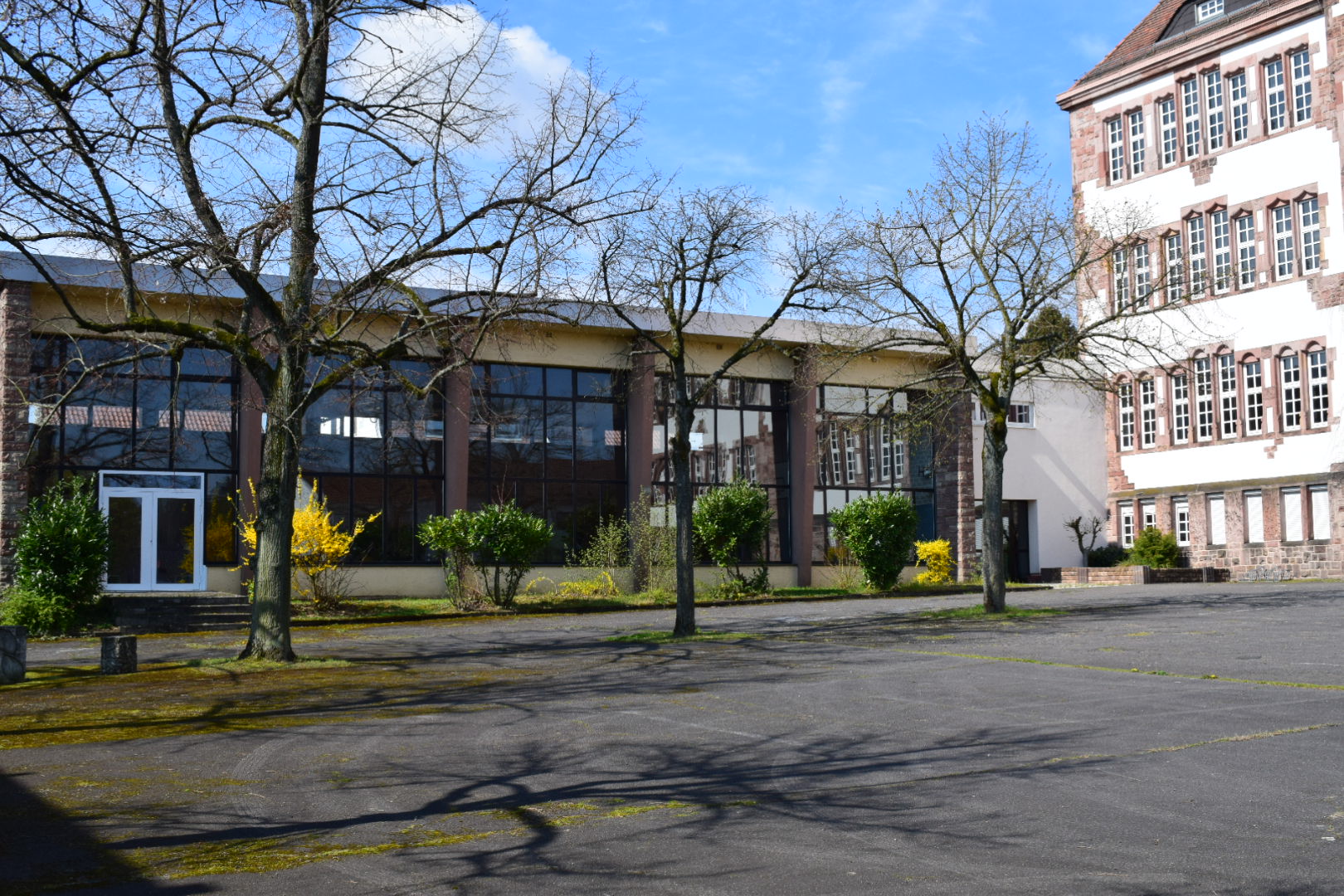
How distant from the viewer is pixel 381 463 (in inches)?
1159

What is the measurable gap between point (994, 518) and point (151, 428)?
57.1 feet

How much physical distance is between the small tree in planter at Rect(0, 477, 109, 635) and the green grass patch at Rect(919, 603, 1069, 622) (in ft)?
48.5

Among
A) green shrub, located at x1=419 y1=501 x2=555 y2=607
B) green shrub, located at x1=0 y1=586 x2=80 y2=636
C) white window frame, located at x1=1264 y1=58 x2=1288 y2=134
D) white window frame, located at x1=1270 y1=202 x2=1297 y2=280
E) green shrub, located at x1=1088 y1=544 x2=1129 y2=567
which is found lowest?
green shrub, located at x1=0 y1=586 x2=80 y2=636

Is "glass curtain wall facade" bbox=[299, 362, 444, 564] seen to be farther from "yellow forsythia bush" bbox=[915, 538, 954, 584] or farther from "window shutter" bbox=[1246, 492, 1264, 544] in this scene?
"window shutter" bbox=[1246, 492, 1264, 544]

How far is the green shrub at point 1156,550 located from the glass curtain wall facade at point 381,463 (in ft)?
70.3

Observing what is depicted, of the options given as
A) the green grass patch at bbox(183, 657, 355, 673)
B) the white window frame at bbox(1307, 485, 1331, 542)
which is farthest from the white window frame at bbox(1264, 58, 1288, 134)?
the green grass patch at bbox(183, 657, 355, 673)

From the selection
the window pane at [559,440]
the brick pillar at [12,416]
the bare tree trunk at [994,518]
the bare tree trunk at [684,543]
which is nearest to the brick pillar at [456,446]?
the window pane at [559,440]

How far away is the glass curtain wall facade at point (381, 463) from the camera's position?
28.8 meters

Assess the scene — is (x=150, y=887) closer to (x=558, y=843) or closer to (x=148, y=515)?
(x=558, y=843)

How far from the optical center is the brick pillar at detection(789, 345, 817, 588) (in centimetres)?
3400

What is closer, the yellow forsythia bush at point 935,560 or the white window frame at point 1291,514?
the yellow forsythia bush at point 935,560

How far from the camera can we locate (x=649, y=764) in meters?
8.19

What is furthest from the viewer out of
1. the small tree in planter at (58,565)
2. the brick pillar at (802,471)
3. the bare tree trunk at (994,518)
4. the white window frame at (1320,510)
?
the white window frame at (1320,510)

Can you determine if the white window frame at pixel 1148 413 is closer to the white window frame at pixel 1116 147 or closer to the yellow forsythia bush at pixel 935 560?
the white window frame at pixel 1116 147
